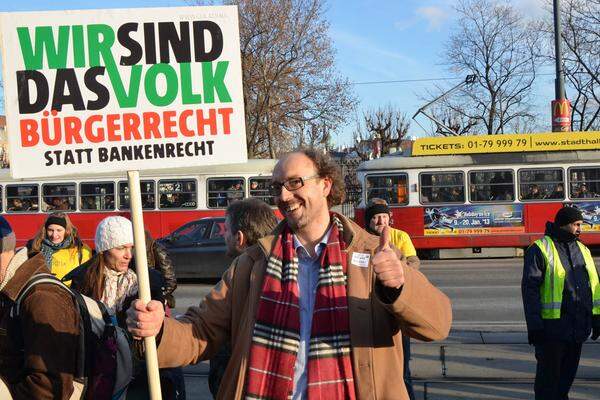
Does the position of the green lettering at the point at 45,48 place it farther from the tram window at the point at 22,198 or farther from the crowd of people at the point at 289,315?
the tram window at the point at 22,198

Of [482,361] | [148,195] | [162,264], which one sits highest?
[148,195]

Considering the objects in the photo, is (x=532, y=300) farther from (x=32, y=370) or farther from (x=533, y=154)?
(x=533, y=154)

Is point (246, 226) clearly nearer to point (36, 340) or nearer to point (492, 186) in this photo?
point (36, 340)

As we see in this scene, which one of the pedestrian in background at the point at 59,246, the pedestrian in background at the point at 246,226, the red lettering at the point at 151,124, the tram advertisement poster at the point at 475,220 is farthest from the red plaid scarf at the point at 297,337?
the tram advertisement poster at the point at 475,220

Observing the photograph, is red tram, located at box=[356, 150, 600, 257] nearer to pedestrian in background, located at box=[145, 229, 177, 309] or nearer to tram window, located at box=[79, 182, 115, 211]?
tram window, located at box=[79, 182, 115, 211]

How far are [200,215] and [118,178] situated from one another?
2.53 m

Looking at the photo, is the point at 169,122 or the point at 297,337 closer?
the point at 297,337

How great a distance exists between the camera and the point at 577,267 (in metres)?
5.32

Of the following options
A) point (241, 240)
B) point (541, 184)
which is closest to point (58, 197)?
point (541, 184)

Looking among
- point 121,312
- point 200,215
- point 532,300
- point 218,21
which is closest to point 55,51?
point 218,21

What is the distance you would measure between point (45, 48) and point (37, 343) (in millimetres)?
1085

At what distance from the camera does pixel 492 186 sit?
59.0ft

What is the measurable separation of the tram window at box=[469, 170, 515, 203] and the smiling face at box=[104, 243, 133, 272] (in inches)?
580

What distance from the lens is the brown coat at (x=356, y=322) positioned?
7.56 ft
